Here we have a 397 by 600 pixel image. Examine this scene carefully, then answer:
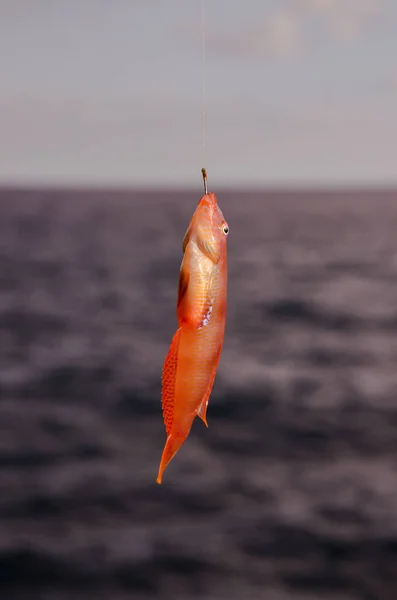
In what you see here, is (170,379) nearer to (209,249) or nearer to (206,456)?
(209,249)

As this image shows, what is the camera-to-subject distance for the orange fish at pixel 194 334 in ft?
10.6

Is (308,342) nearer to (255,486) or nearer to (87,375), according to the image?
(87,375)

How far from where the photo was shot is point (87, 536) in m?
12.8

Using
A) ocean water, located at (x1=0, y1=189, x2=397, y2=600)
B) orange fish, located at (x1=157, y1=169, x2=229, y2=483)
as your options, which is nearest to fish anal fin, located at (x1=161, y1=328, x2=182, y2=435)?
orange fish, located at (x1=157, y1=169, x2=229, y2=483)

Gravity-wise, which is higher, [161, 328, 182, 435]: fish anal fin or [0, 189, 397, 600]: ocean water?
[161, 328, 182, 435]: fish anal fin

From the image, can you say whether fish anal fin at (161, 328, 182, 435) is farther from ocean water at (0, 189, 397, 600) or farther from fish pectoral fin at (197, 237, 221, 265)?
ocean water at (0, 189, 397, 600)

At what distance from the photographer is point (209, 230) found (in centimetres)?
334

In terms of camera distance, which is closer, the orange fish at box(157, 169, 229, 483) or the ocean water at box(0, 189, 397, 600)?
the orange fish at box(157, 169, 229, 483)

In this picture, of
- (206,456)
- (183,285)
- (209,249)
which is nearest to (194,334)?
(183,285)

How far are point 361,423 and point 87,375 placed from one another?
6.89m

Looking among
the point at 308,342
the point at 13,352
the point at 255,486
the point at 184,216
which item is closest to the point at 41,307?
the point at 13,352

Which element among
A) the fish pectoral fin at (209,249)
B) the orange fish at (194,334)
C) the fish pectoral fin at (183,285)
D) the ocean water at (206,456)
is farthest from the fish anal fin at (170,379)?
the ocean water at (206,456)

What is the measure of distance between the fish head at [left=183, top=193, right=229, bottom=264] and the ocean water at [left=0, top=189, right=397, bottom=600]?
8815 millimetres

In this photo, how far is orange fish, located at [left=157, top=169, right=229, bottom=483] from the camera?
3.23m
